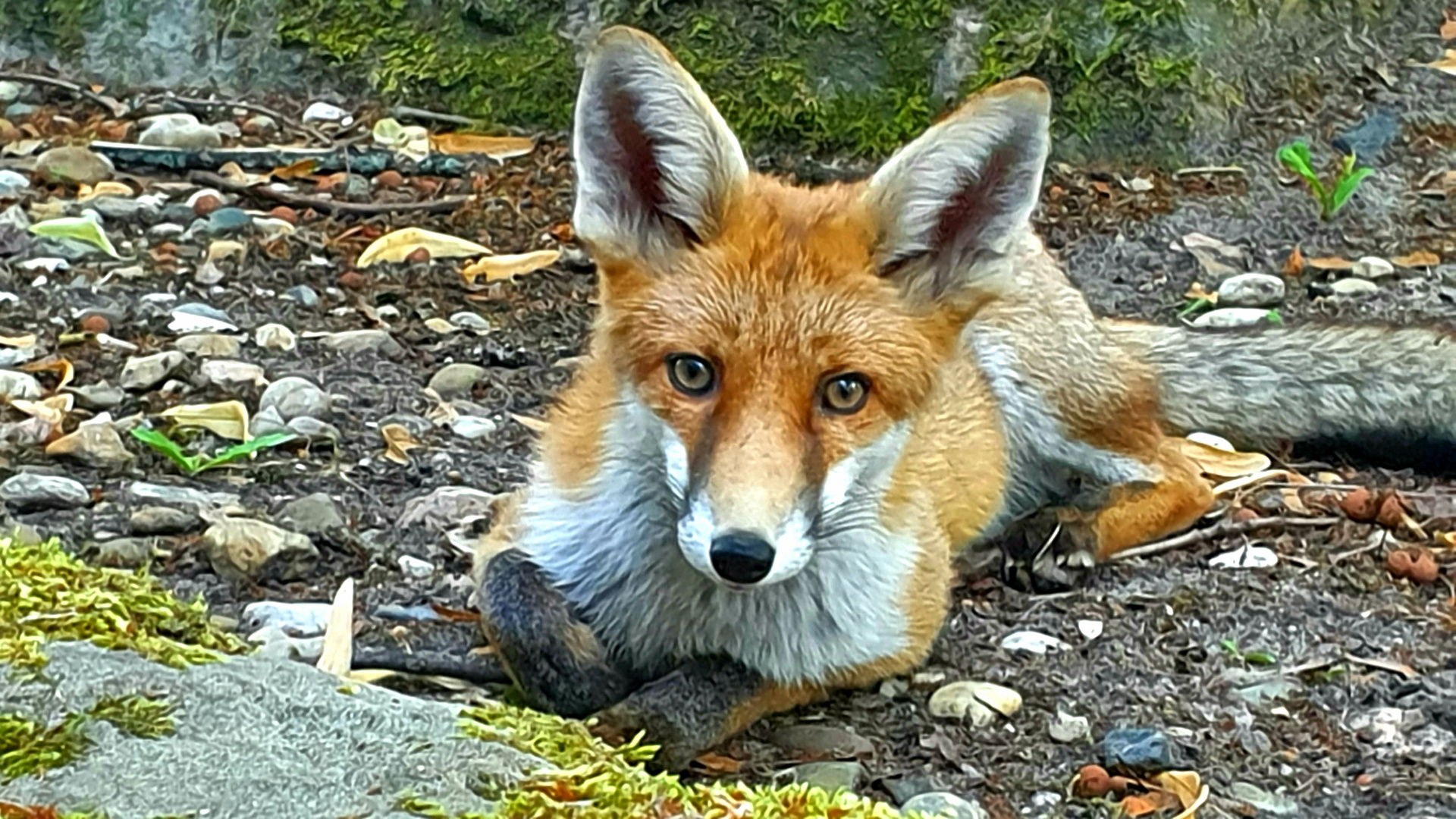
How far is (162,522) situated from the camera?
12.6 feet

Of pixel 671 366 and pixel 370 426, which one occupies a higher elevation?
pixel 671 366

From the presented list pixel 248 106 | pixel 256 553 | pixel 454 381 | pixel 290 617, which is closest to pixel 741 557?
pixel 290 617

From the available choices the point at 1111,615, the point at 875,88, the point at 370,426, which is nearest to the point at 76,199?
the point at 370,426

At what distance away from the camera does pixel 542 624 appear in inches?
131

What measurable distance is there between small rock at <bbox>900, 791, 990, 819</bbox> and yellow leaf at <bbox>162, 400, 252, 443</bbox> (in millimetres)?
2115

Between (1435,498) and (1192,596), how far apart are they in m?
0.92

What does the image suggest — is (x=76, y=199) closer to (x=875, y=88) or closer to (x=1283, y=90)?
(x=875, y=88)

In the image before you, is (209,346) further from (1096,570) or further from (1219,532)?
(1219,532)

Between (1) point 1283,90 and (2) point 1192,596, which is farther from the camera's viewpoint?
(1) point 1283,90

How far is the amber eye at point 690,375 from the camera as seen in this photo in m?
3.07

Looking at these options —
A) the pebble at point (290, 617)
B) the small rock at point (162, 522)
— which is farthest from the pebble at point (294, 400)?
the pebble at point (290, 617)

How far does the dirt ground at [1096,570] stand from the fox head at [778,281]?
550mm

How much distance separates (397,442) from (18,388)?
3.14ft

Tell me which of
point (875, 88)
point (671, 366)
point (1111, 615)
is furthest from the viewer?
point (875, 88)
